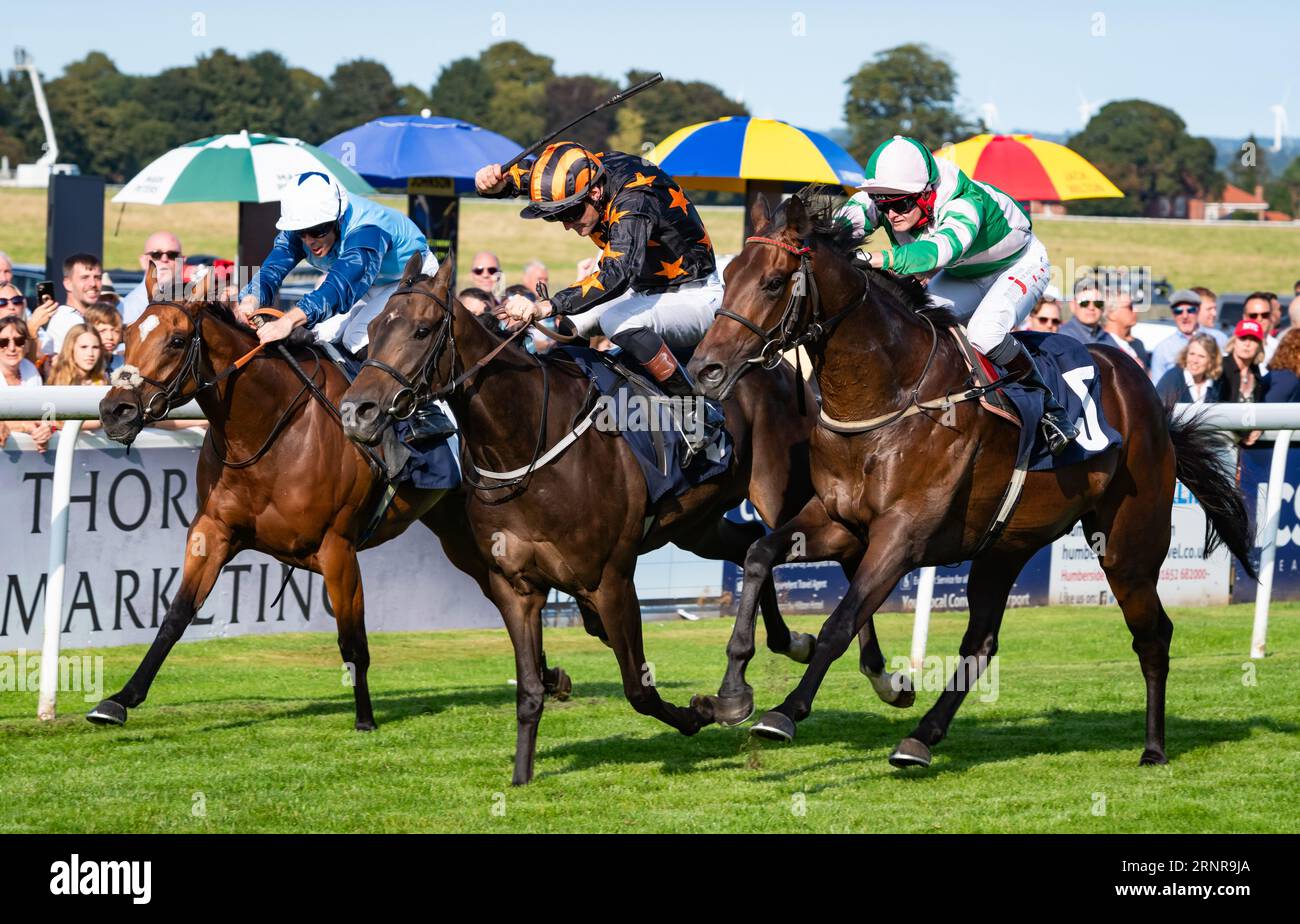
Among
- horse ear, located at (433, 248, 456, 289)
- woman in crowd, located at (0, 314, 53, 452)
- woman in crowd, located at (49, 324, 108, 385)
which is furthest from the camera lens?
woman in crowd, located at (49, 324, 108, 385)

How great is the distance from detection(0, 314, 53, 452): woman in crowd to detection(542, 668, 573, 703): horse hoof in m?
2.99

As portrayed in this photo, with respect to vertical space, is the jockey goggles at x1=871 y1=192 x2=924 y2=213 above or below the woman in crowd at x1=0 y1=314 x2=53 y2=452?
above

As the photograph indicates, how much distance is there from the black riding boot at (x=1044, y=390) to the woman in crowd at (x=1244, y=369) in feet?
19.0

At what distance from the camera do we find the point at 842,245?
233 inches

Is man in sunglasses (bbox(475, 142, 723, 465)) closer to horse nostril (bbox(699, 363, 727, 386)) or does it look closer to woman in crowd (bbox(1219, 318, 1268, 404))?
horse nostril (bbox(699, 363, 727, 386))

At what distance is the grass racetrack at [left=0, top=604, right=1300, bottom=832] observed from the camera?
5562 mm

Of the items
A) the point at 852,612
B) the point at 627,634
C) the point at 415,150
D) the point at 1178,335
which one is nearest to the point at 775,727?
the point at 852,612

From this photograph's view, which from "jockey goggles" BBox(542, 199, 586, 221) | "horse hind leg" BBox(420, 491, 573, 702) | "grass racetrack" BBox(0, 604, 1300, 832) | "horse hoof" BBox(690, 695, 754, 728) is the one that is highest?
"jockey goggles" BBox(542, 199, 586, 221)

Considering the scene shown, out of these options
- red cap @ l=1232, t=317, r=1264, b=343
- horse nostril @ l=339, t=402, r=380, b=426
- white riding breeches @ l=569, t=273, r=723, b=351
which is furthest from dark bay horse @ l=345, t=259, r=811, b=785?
red cap @ l=1232, t=317, r=1264, b=343

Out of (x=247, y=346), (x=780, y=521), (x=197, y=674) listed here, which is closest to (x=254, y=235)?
(x=197, y=674)

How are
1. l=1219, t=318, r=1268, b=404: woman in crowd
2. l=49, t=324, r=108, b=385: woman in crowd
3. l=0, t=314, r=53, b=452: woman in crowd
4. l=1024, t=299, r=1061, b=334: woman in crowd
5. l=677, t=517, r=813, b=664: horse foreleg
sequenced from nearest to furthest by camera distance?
l=677, t=517, r=813, b=664: horse foreleg → l=0, t=314, r=53, b=452: woman in crowd → l=49, t=324, r=108, b=385: woman in crowd → l=1024, t=299, r=1061, b=334: woman in crowd → l=1219, t=318, r=1268, b=404: woman in crowd

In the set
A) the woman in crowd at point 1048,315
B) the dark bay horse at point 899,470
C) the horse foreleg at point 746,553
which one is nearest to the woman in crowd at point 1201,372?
the woman in crowd at point 1048,315

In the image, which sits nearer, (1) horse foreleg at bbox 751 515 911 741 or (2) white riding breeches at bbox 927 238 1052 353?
(1) horse foreleg at bbox 751 515 911 741

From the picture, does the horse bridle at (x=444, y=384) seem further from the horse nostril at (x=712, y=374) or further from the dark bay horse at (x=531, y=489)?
the horse nostril at (x=712, y=374)
